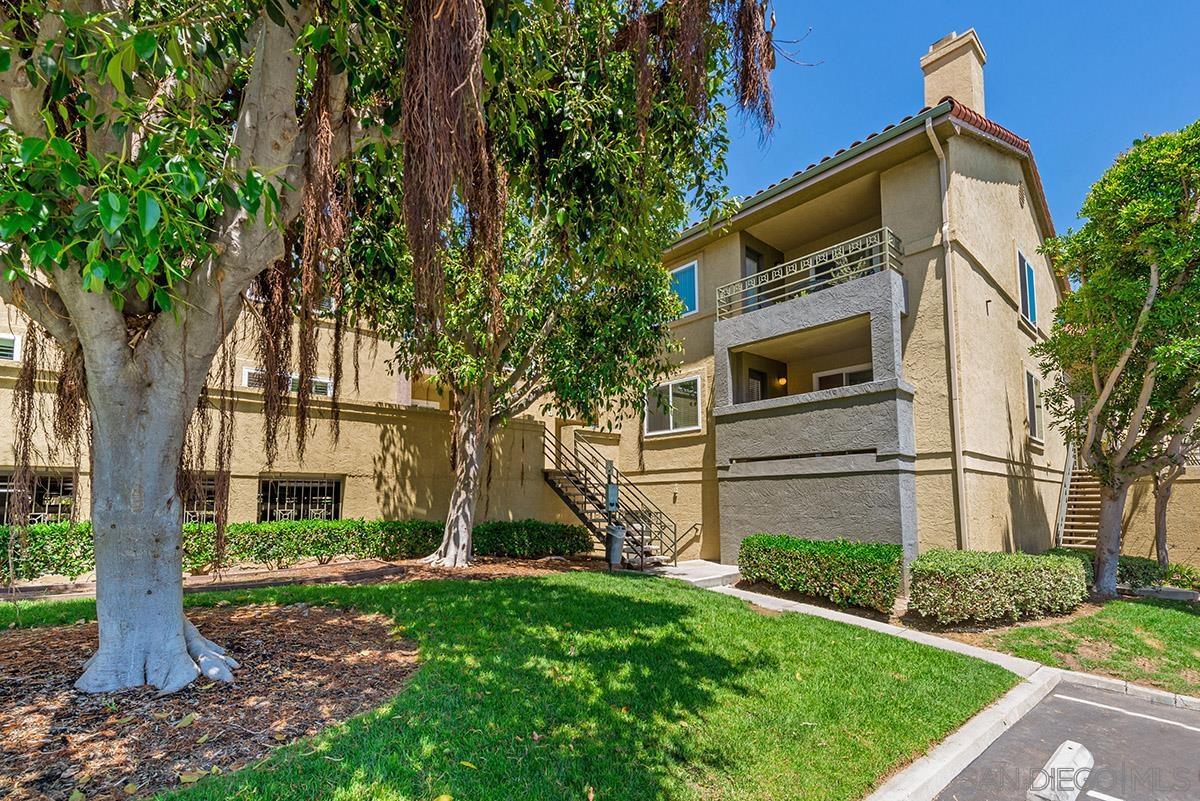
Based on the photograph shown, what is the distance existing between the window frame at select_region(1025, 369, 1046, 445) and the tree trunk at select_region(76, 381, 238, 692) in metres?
16.0

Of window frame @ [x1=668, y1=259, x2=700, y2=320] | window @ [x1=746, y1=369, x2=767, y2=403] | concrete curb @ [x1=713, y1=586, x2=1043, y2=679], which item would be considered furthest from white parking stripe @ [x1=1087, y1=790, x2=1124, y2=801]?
window frame @ [x1=668, y1=259, x2=700, y2=320]

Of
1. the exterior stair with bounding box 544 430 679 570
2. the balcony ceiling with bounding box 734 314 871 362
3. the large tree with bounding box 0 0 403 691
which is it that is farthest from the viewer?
the exterior stair with bounding box 544 430 679 570

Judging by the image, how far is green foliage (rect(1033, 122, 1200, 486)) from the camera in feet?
31.0

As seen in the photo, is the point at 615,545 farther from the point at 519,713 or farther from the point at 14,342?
the point at 14,342

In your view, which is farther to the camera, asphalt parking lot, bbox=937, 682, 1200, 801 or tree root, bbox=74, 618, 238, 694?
asphalt parking lot, bbox=937, 682, 1200, 801

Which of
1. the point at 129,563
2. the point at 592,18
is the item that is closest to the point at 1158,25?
the point at 592,18

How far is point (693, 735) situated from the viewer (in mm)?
4324

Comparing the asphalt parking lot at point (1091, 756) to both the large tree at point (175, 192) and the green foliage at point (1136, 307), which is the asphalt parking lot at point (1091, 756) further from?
the green foliage at point (1136, 307)

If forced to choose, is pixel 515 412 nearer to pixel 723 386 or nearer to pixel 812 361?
pixel 723 386

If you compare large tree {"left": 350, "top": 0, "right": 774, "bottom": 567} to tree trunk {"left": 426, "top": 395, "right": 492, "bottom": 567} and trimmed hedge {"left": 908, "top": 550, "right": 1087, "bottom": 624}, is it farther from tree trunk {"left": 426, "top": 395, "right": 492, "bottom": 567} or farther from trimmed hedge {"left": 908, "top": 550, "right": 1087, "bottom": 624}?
trimmed hedge {"left": 908, "top": 550, "right": 1087, "bottom": 624}

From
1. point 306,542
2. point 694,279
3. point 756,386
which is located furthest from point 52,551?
point 694,279

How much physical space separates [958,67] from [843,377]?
738cm

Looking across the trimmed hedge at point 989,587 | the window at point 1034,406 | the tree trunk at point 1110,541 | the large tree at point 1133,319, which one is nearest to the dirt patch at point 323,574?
the trimmed hedge at point 989,587

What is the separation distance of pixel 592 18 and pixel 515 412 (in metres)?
8.09
